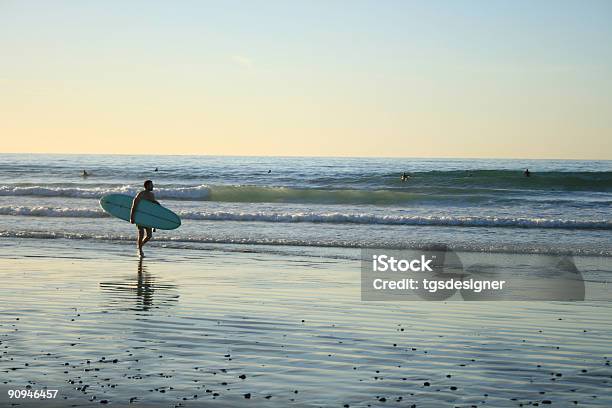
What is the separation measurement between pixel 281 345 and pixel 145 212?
13.3m

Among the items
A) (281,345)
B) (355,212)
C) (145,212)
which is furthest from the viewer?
(355,212)

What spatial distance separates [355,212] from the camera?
3400 centimetres

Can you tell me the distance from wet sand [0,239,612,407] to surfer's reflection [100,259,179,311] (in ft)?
0.10

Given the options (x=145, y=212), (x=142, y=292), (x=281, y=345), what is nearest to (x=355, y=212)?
(x=145, y=212)

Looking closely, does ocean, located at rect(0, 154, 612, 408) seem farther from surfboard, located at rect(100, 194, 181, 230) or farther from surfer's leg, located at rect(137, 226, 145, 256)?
surfboard, located at rect(100, 194, 181, 230)

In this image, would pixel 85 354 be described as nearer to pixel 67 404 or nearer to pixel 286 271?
pixel 67 404

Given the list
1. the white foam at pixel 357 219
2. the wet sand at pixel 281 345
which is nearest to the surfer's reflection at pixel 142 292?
the wet sand at pixel 281 345

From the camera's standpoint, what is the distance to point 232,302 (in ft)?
41.6

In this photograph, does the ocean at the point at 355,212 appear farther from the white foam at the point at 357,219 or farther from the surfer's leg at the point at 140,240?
the surfer's leg at the point at 140,240

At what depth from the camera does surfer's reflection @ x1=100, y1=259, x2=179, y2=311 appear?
12.4 meters

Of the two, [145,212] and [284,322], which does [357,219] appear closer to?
[145,212]

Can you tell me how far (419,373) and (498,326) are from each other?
10.1 feet

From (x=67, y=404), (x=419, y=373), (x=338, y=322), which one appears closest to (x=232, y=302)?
(x=338, y=322)

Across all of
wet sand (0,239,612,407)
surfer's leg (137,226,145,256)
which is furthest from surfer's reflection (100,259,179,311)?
surfer's leg (137,226,145,256)
